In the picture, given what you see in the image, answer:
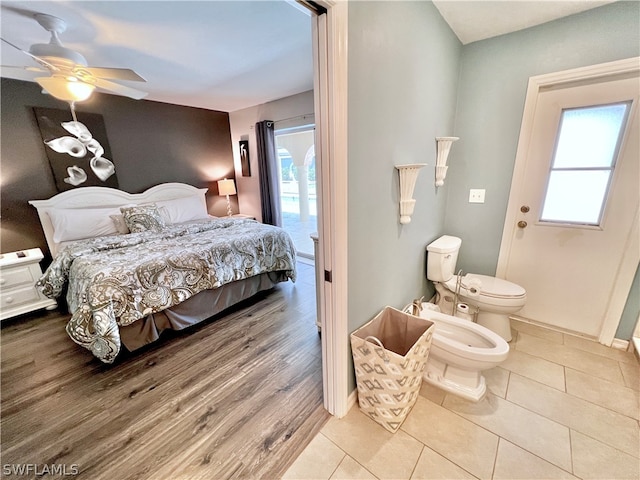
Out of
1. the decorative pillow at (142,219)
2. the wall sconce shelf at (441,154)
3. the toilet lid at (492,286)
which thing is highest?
the wall sconce shelf at (441,154)

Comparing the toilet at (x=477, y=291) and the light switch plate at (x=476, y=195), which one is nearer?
the toilet at (x=477, y=291)

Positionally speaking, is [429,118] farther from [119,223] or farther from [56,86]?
[119,223]

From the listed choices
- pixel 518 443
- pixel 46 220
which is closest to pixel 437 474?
pixel 518 443

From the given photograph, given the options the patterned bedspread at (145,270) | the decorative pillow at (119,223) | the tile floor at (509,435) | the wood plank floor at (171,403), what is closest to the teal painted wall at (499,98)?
the tile floor at (509,435)

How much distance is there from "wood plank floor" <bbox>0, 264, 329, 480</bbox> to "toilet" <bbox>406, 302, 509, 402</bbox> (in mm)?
757

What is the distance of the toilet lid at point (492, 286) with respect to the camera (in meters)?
1.87

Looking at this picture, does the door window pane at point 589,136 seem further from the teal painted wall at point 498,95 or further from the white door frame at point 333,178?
the white door frame at point 333,178

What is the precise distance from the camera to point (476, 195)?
7.20 feet

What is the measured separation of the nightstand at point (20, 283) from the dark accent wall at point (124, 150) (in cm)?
35

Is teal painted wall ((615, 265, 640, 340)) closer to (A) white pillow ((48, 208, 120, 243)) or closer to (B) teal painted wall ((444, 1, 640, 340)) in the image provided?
(B) teal painted wall ((444, 1, 640, 340))

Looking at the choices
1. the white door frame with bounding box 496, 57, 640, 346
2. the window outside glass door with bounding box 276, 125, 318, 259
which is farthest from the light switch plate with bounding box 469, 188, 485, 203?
the window outside glass door with bounding box 276, 125, 318, 259

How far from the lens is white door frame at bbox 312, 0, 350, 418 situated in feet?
3.21

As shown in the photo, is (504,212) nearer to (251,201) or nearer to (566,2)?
(566,2)

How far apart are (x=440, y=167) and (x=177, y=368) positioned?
8.16ft
